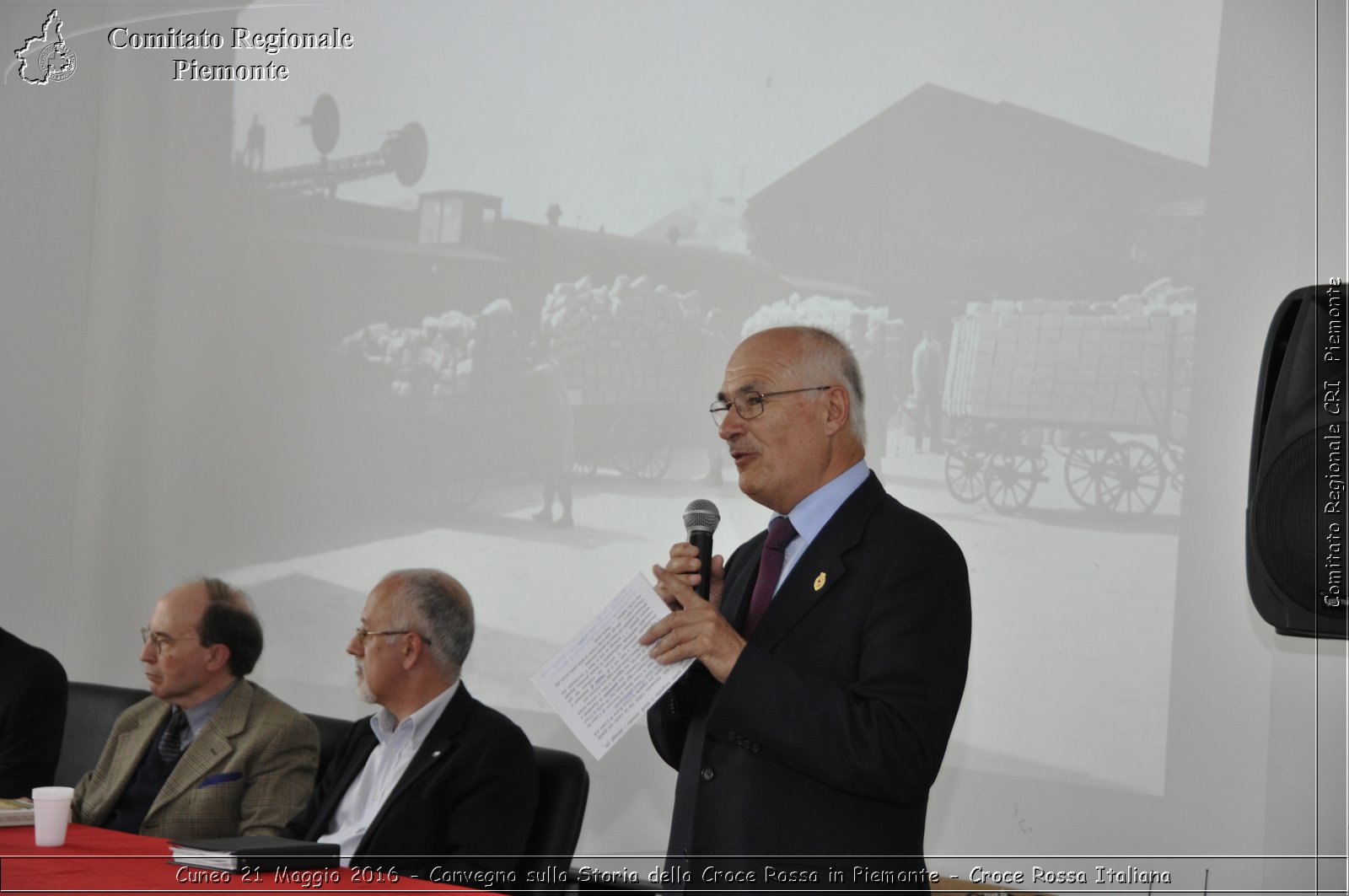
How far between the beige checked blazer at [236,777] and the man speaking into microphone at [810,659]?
4.39ft

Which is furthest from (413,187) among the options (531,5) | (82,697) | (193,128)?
(82,697)

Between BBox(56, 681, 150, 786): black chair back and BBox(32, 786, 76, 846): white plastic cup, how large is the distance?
A: 4.59ft

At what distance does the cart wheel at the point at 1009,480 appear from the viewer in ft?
12.0

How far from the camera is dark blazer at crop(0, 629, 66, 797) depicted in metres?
3.62

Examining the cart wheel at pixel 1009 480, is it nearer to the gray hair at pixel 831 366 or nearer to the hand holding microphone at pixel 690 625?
the gray hair at pixel 831 366

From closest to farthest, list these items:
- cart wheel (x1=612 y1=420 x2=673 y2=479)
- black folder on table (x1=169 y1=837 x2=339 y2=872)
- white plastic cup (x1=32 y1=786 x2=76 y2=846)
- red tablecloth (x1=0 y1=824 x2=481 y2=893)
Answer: red tablecloth (x1=0 y1=824 x2=481 y2=893) < black folder on table (x1=169 y1=837 x2=339 y2=872) < white plastic cup (x1=32 y1=786 x2=76 y2=846) < cart wheel (x1=612 y1=420 x2=673 y2=479)

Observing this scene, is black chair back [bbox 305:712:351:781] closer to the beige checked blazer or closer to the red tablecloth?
the beige checked blazer

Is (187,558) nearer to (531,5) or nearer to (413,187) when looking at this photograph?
(413,187)

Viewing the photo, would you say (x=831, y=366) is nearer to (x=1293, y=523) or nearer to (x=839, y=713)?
(x=839, y=713)

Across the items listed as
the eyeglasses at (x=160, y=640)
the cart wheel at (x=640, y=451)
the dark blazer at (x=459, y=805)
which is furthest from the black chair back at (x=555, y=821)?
the cart wheel at (x=640, y=451)

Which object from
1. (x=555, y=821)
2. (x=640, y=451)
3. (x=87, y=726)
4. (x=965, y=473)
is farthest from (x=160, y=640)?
(x=965, y=473)

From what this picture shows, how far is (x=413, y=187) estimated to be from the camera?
4840mm
